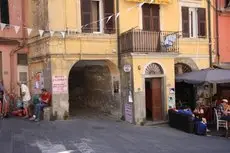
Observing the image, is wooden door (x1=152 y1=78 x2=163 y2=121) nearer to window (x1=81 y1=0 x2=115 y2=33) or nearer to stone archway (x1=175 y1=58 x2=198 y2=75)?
stone archway (x1=175 y1=58 x2=198 y2=75)

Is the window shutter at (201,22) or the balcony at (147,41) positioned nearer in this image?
the balcony at (147,41)

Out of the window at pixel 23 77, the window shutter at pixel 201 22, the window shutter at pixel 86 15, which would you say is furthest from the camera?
the window shutter at pixel 201 22

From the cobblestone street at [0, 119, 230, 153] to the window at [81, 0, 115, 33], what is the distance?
423 cm

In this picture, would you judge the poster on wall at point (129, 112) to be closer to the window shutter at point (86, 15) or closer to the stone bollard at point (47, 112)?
the stone bollard at point (47, 112)

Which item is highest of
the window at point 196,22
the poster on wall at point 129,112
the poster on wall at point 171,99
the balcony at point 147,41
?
the window at point 196,22

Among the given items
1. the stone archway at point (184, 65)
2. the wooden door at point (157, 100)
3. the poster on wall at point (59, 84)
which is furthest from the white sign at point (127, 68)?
the stone archway at point (184, 65)

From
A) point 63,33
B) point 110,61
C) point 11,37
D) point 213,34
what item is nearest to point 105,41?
point 110,61

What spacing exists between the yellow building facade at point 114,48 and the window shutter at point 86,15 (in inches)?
1.8

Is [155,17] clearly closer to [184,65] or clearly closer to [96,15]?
[96,15]

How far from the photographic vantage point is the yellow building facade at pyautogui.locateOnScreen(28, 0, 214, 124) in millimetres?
16984

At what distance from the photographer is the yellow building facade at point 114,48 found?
17.0 meters

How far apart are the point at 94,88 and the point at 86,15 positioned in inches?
178

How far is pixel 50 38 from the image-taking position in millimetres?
16750

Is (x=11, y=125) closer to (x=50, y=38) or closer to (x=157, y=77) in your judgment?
(x=50, y=38)
